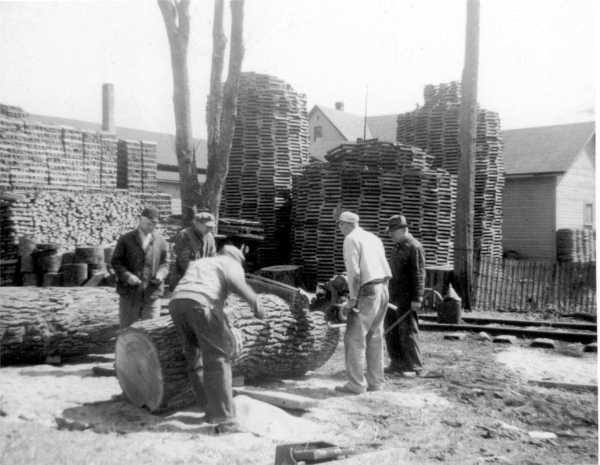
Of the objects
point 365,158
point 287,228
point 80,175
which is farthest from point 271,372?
point 287,228

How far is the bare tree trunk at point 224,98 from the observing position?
10.3 metres

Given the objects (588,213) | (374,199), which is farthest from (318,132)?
(374,199)

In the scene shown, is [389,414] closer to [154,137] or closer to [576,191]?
[576,191]

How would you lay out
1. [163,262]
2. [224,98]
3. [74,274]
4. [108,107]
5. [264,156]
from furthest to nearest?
1. [108,107]
2. [264,156]
3. [74,274]
4. [224,98]
5. [163,262]

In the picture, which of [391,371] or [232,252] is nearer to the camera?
[232,252]

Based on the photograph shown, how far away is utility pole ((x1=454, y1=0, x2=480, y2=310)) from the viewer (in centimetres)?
1252

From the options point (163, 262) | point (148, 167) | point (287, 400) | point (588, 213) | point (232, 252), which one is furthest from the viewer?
point (588, 213)

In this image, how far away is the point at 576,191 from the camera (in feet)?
84.9

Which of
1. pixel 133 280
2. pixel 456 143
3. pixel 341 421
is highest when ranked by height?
pixel 456 143

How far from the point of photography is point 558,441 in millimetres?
5391

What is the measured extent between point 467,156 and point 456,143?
20.5 ft

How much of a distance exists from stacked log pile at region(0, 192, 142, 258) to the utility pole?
7.29m

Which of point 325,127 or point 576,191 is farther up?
point 325,127

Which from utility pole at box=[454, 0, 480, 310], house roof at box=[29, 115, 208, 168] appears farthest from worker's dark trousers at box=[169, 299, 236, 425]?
house roof at box=[29, 115, 208, 168]
